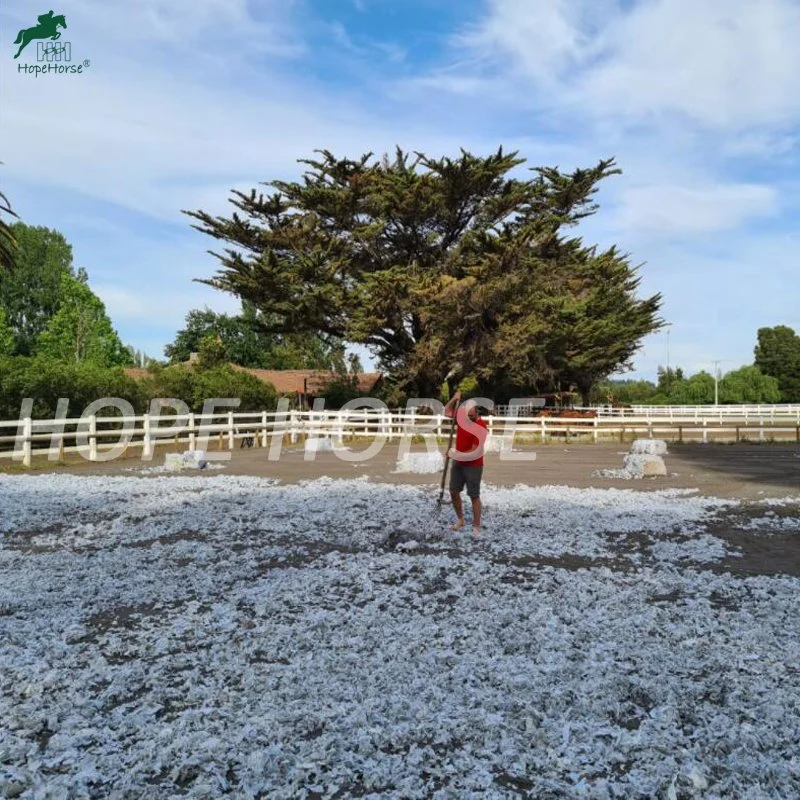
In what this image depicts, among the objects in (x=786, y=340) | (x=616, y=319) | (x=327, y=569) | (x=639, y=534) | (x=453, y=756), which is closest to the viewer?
(x=453, y=756)

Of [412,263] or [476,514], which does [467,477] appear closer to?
[476,514]

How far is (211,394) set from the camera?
91.9 ft

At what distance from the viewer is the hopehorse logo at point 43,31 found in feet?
45.5

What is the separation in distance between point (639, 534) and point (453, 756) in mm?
5992

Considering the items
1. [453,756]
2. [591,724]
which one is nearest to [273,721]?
[453,756]

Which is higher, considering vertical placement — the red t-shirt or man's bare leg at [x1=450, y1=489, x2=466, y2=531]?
the red t-shirt

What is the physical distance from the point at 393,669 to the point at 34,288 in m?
65.7

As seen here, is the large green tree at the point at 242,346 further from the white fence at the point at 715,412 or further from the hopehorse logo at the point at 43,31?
the hopehorse logo at the point at 43,31

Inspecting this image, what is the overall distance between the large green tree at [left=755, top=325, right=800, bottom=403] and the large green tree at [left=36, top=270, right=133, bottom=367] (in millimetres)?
67463

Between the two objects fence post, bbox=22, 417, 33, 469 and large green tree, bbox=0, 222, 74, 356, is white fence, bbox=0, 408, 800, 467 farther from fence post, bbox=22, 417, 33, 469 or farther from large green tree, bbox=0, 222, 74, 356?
large green tree, bbox=0, 222, 74, 356

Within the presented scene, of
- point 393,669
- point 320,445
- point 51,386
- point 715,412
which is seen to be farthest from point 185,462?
point 715,412

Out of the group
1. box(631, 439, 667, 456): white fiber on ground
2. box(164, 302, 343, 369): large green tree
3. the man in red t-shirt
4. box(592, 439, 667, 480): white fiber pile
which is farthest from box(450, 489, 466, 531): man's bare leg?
box(164, 302, 343, 369): large green tree

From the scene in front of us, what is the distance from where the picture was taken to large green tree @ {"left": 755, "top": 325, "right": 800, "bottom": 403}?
254 feet

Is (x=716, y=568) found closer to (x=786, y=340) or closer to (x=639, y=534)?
(x=639, y=534)
